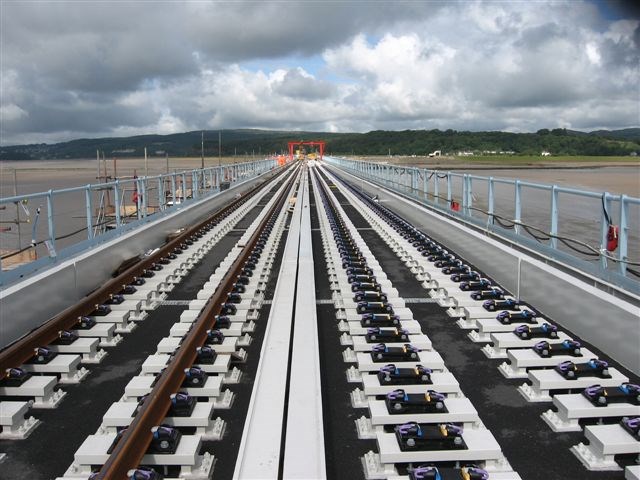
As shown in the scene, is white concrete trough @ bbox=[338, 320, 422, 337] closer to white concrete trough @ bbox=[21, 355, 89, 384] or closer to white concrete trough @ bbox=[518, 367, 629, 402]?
white concrete trough @ bbox=[518, 367, 629, 402]

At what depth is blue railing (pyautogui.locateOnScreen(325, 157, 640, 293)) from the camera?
6.32 metres

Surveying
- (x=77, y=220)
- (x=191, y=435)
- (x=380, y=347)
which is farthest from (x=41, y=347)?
(x=77, y=220)

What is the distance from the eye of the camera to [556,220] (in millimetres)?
8172

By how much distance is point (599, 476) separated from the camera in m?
3.48

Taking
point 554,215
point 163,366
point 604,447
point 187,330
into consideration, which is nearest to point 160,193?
point 187,330

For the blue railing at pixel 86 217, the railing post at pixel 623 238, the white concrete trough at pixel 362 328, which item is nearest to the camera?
the white concrete trough at pixel 362 328

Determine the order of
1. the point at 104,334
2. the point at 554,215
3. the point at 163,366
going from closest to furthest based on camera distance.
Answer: the point at 163,366
the point at 104,334
the point at 554,215

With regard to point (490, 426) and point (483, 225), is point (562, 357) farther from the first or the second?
point (483, 225)

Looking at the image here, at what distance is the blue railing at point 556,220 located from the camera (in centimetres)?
632

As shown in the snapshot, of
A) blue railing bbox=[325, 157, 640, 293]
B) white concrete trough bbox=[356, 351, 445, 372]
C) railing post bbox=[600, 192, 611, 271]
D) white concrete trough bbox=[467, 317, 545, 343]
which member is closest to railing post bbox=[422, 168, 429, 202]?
blue railing bbox=[325, 157, 640, 293]

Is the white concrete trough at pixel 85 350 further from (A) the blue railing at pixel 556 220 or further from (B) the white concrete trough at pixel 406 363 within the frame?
(A) the blue railing at pixel 556 220

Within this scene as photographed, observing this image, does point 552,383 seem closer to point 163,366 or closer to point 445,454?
point 445,454

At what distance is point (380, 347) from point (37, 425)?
9.15 ft

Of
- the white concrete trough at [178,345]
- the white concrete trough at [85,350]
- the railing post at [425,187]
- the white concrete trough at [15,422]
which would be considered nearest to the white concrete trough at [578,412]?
the white concrete trough at [178,345]
